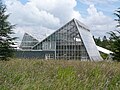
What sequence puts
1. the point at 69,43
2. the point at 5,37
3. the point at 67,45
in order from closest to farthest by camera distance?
the point at 5,37 < the point at 67,45 < the point at 69,43

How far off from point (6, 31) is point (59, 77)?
21658 mm

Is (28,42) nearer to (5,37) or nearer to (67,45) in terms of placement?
(67,45)

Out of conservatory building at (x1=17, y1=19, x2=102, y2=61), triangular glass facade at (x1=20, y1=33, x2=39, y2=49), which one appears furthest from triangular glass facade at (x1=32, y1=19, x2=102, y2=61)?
triangular glass facade at (x1=20, y1=33, x2=39, y2=49)

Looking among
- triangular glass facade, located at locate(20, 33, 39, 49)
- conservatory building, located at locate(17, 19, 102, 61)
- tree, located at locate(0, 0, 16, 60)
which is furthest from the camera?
triangular glass facade, located at locate(20, 33, 39, 49)

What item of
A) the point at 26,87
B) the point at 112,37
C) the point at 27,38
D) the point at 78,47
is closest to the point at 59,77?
the point at 26,87

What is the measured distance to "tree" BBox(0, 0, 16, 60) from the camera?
2644cm

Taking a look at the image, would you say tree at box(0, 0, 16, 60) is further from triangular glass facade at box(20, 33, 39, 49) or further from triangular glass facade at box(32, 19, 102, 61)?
triangular glass facade at box(20, 33, 39, 49)

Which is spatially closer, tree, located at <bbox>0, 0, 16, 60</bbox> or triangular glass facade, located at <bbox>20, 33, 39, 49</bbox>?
tree, located at <bbox>0, 0, 16, 60</bbox>

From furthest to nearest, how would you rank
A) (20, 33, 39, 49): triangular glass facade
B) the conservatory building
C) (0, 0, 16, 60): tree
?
(20, 33, 39, 49): triangular glass facade
the conservatory building
(0, 0, 16, 60): tree

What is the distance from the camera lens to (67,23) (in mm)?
62375

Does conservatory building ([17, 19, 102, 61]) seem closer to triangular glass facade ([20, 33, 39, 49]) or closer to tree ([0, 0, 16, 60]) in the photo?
triangular glass facade ([20, 33, 39, 49])

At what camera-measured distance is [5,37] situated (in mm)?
27156

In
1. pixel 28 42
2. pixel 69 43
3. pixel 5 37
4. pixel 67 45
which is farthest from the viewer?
pixel 28 42

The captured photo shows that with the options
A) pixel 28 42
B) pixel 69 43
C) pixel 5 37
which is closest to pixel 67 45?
pixel 69 43
